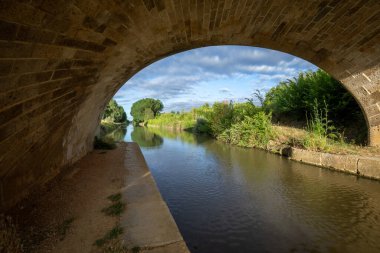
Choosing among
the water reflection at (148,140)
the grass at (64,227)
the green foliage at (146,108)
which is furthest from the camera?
the green foliage at (146,108)

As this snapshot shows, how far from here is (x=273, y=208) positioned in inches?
190

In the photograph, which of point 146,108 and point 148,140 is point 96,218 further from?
point 146,108

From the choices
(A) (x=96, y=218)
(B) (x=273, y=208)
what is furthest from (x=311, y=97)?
(A) (x=96, y=218)

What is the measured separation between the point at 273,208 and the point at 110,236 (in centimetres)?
329

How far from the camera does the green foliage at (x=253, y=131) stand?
11820mm

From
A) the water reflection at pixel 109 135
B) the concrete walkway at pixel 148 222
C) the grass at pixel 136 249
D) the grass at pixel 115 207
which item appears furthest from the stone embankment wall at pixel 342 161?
the water reflection at pixel 109 135

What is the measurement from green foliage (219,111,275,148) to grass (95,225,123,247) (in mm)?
9639

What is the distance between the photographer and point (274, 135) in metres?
11.4

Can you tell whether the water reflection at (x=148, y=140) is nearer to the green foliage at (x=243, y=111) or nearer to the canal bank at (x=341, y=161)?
the green foliage at (x=243, y=111)

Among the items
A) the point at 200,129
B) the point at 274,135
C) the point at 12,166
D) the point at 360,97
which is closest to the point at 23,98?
the point at 12,166

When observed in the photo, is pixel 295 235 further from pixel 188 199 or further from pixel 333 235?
pixel 188 199

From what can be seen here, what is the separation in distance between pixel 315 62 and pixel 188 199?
210 inches

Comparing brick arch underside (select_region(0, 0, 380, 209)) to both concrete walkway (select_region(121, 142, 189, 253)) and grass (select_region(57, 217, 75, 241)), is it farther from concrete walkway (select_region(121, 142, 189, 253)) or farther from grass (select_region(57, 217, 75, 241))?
concrete walkway (select_region(121, 142, 189, 253))

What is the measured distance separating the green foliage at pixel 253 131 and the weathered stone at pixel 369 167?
5125 millimetres
